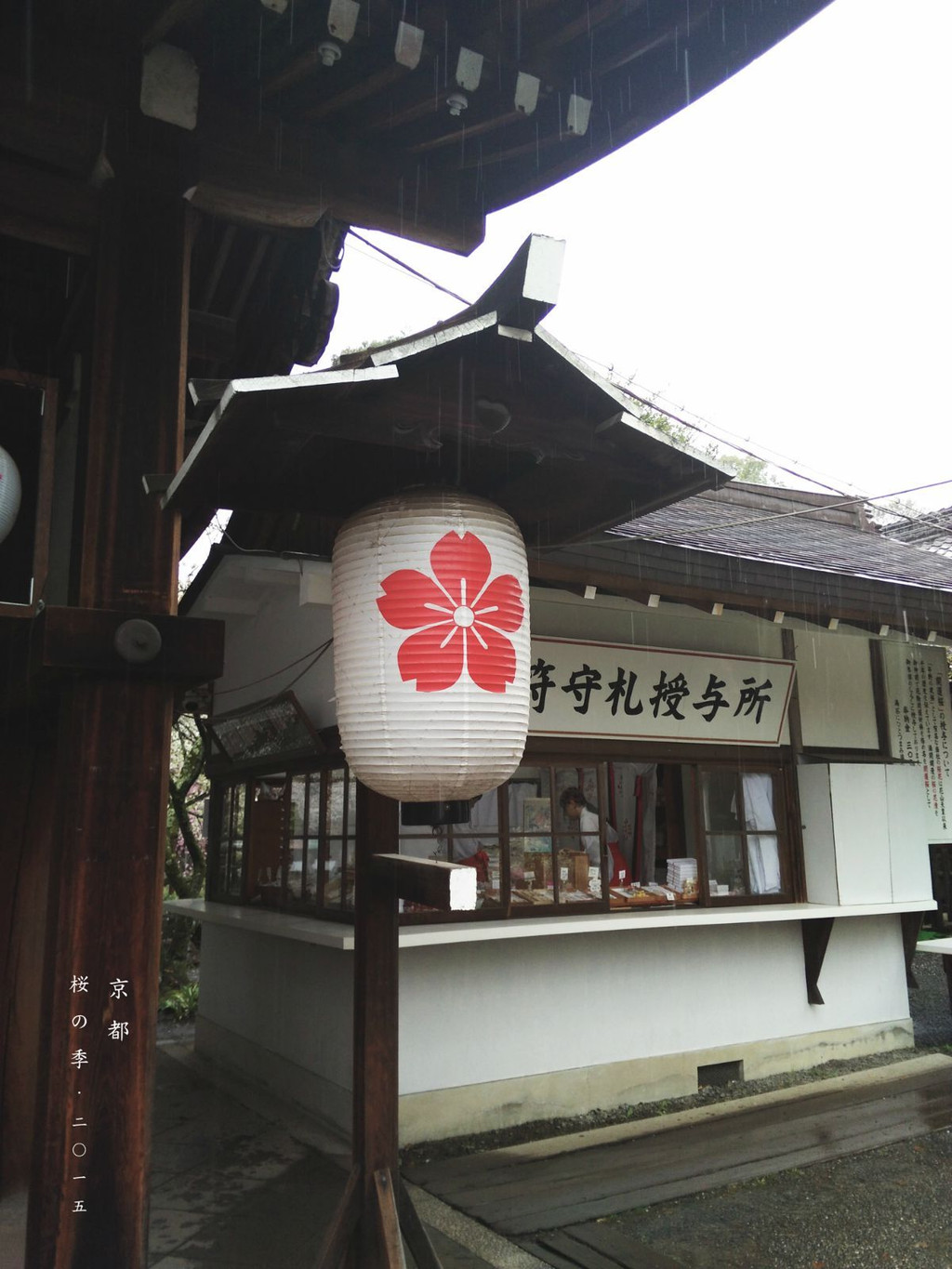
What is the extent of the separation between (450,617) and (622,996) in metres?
4.92

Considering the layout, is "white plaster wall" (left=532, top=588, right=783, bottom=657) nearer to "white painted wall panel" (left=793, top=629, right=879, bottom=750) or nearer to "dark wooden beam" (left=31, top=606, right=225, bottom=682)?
"white painted wall panel" (left=793, top=629, right=879, bottom=750)

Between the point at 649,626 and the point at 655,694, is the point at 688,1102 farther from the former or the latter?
the point at 649,626

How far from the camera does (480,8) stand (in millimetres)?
4062

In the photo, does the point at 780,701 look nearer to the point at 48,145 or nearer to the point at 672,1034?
the point at 672,1034

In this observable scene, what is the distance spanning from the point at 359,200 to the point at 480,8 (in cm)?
98

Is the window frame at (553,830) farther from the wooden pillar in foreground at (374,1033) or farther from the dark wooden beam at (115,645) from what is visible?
the dark wooden beam at (115,645)

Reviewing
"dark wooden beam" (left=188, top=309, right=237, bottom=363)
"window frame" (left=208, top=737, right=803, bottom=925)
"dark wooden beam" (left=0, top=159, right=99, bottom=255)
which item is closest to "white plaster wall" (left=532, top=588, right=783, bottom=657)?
"window frame" (left=208, top=737, right=803, bottom=925)

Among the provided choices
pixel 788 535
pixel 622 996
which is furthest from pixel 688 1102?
pixel 788 535

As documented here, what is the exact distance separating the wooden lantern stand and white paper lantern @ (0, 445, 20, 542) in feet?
7.68

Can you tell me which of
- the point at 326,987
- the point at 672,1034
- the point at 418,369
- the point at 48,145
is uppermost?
the point at 48,145

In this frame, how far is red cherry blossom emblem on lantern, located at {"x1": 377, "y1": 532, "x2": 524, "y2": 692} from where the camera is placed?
341 cm

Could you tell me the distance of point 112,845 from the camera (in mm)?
3447

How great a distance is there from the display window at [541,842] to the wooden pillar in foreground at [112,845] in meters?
2.90

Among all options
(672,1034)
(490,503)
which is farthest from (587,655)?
(490,503)
